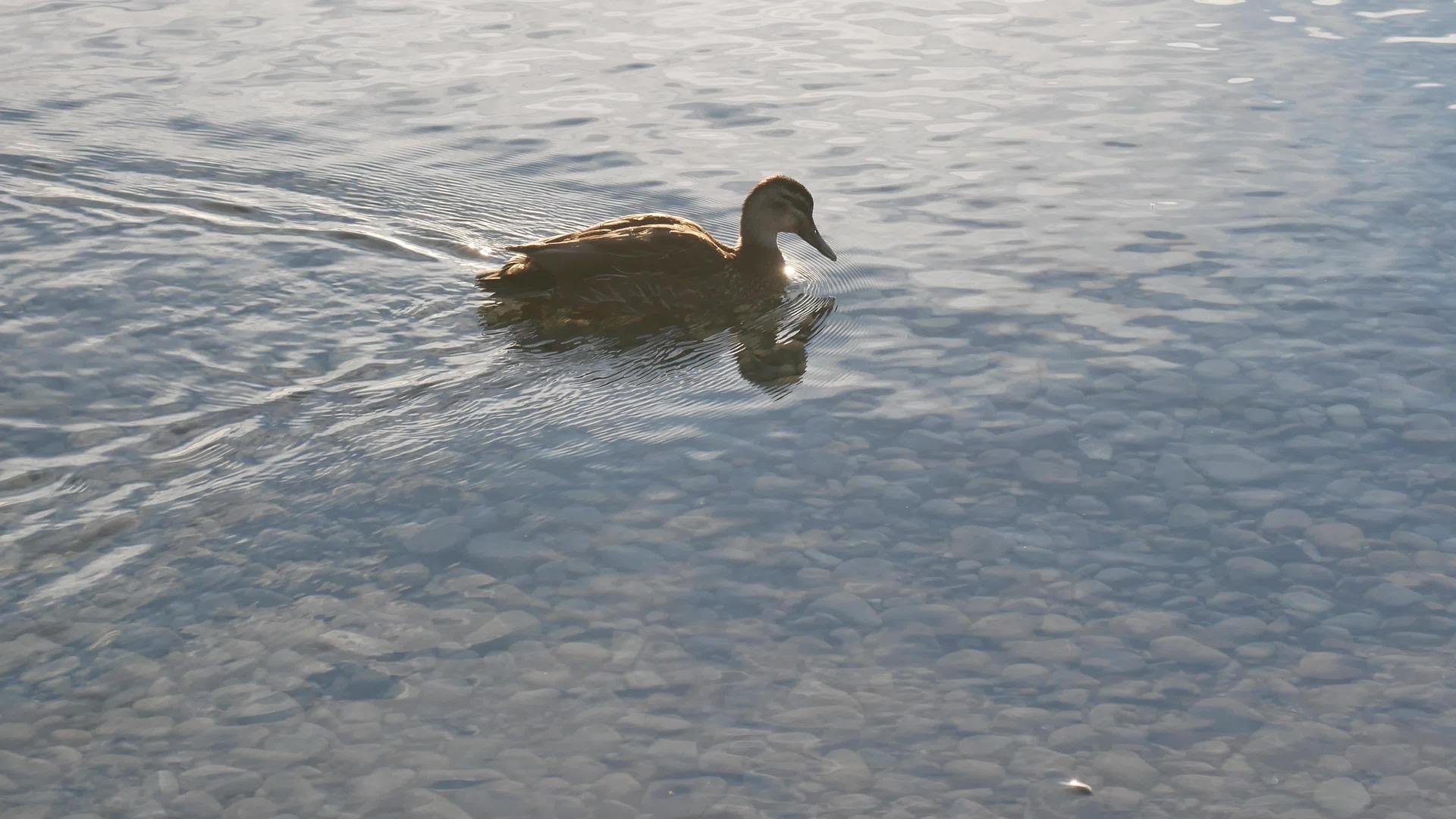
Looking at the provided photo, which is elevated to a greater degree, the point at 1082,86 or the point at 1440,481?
the point at 1082,86

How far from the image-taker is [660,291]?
338 inches

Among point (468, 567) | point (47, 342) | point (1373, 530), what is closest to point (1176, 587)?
point (1373, 530)

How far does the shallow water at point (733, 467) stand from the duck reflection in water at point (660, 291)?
0.57 ft

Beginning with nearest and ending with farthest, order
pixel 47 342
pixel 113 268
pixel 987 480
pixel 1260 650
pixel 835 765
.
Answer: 1. pixel 835 765
2. pixel 1260 650
3. pixel 987 480
4. pixel 47 342
5. pixel 113 268

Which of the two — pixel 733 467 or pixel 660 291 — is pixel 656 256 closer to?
pixel 660 291

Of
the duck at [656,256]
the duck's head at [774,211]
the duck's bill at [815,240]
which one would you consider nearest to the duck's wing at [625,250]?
the duck at [656,256]

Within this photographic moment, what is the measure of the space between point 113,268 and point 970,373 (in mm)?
4889

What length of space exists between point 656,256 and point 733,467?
6.39 feet

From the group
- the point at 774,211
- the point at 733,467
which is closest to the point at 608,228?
the point at 774,211

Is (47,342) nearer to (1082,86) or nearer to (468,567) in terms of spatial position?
(468,567)

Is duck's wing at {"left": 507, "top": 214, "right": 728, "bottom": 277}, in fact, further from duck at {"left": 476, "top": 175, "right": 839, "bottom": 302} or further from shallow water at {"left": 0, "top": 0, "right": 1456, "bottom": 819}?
shallow water at {"left": 0, "top": 0, "right": 1456, "bottom": 819}

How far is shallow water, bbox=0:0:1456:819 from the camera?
16.9 feet

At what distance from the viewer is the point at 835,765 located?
5.07m

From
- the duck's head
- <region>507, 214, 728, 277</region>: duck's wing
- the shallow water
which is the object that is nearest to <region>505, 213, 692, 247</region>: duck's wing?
<region>507, 214, 728, 277</region>: duck's wing
